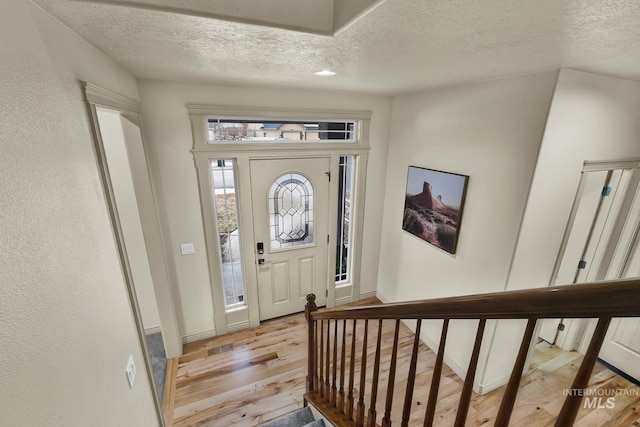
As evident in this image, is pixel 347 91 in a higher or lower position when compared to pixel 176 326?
higher

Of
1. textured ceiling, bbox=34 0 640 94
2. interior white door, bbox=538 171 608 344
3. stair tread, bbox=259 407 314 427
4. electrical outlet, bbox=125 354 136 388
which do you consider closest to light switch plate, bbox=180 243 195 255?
electrical outlet, bbox=125 354 136 388

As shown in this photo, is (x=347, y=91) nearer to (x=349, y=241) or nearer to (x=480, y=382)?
(x=349, y=241)

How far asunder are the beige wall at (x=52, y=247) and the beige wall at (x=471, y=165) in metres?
2.47

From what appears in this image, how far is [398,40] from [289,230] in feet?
7.39

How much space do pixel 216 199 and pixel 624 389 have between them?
3993 millimetres

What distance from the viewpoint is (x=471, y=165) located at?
2.30m

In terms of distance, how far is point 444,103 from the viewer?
2492 millimetres

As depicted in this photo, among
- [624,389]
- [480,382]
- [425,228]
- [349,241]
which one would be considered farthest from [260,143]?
[624,389]

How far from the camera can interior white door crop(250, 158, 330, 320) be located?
2.90 metres

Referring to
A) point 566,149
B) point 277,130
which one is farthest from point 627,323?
point 277,130

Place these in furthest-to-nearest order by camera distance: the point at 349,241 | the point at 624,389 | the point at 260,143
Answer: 1. the point at 349,241
2. the point at 260,143
3. the point at 624,389

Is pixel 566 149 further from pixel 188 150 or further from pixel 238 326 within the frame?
pixel 238 326

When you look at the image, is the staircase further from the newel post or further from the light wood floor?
the light wood floor

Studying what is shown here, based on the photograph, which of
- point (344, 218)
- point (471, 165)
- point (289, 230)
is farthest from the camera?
point (344, 218)
